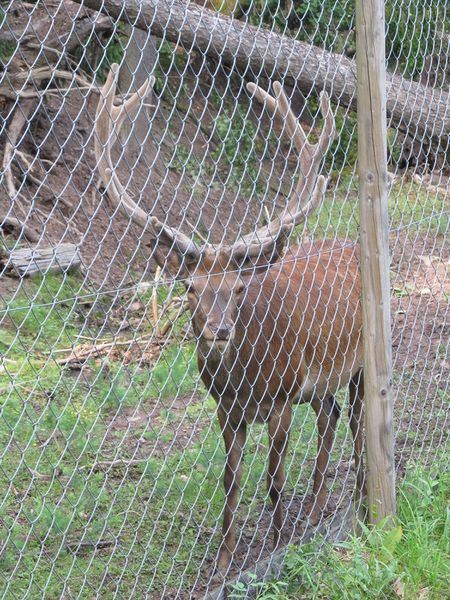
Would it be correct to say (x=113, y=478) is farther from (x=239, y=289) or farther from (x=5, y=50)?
(x=5, y=50)

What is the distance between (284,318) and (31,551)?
1657 millimetres

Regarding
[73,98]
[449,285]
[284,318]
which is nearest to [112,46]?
[73,98]

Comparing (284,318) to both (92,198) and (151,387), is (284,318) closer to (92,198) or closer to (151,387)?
(151,387)

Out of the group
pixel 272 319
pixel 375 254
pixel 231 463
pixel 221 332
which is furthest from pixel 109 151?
pixel 231 463

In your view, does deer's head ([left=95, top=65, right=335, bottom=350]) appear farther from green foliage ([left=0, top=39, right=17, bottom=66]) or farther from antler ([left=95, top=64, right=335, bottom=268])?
green foliage ([left=0, top=39, right=17, bottom=66])

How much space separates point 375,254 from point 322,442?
4.63ft

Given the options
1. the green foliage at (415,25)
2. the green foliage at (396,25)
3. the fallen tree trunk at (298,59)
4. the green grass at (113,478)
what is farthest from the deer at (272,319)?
the fallen tree trunk at (298,59)

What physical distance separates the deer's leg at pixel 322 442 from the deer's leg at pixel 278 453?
26 cm

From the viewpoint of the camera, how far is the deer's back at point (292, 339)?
197 inches

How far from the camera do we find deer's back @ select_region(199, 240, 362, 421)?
5.00 meters

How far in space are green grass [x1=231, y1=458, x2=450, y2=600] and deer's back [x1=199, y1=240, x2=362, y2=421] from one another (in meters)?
0.78

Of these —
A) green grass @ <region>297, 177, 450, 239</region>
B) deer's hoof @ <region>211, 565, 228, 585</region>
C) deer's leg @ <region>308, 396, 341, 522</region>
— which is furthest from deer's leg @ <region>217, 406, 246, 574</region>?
green grass @ <region>297, 177, 450, 239</region>

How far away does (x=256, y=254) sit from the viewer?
4.70 meters

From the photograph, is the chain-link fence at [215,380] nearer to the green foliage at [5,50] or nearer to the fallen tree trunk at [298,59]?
the fallen tree trunk at [298,59]
